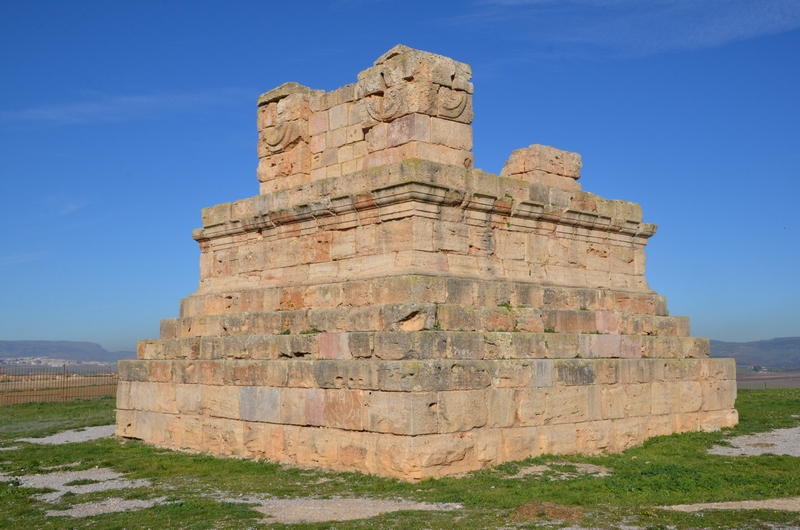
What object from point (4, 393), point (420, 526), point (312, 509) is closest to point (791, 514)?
point (420, 526)

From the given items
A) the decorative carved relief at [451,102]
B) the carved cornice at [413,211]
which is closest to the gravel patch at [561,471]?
the carved cornice at [413,211]

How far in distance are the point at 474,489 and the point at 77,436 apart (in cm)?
1031

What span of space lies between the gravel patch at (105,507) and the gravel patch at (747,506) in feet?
18.6

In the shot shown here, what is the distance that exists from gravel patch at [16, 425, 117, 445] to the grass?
6.54ft

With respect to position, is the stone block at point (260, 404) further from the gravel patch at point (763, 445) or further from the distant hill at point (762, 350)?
the distant hill at point (762, 350)

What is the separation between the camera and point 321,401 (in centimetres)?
1159

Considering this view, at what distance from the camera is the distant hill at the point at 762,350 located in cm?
15405

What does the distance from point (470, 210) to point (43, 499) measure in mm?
6672

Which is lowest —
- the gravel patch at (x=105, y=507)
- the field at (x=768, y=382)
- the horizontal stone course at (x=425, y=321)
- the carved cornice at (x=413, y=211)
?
the field at (x=768, y=382)

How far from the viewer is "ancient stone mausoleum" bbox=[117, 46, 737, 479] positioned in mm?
11008

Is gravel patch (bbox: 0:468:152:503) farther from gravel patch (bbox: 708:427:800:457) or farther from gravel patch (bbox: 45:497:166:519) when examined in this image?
gravel patch (bbox: 708:427:800:457)

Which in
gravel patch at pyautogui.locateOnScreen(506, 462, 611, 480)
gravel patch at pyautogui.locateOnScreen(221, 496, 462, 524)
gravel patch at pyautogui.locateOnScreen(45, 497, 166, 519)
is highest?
gravel patch at pyautogui.locateOnScreen(506, 462, 611, 480)

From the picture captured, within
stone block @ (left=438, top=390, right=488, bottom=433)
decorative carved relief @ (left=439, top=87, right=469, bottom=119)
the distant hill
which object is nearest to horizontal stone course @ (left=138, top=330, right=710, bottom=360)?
A: stone block @ (left=438, top=390, right=488, bottom=433)

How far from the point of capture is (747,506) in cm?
871
